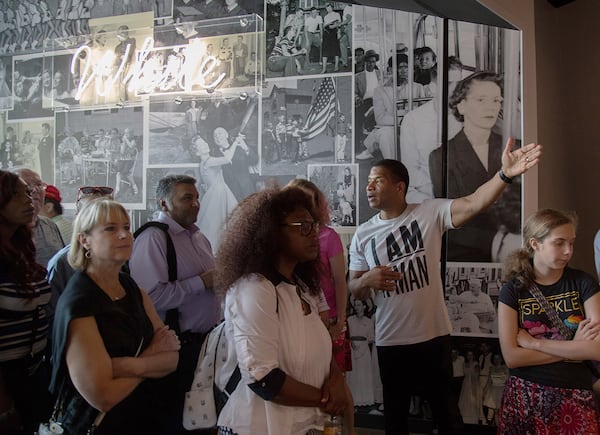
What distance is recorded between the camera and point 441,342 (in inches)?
122

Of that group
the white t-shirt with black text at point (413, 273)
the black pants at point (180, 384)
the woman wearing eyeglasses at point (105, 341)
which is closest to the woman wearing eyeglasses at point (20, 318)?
the woman wearing eyeglasses at point (105, 341)

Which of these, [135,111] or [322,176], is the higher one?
[135,111]

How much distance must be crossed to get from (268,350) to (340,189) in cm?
258

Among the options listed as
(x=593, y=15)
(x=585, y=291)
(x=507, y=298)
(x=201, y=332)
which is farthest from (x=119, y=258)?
(x=593, y=15)

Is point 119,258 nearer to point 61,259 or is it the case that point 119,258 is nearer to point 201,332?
point 61,259

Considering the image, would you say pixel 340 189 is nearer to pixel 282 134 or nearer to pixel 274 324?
pixel 282 134

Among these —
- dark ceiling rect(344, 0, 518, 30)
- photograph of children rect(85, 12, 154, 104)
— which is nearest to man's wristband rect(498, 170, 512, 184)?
dark ceiling rect(344, 0, 518, 30)

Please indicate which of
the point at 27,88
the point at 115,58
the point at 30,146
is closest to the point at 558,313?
the point at 115,58

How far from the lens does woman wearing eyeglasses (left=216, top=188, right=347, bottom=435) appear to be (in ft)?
5.94

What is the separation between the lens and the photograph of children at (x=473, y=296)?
3.91m

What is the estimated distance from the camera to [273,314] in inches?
72.9

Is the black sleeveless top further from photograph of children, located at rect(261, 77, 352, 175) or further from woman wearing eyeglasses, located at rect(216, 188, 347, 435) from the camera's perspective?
photograph of children, located at rect(261, 77, 352, 175)

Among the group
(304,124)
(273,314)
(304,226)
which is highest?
(304,124)

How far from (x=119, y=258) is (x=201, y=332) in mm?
1082
